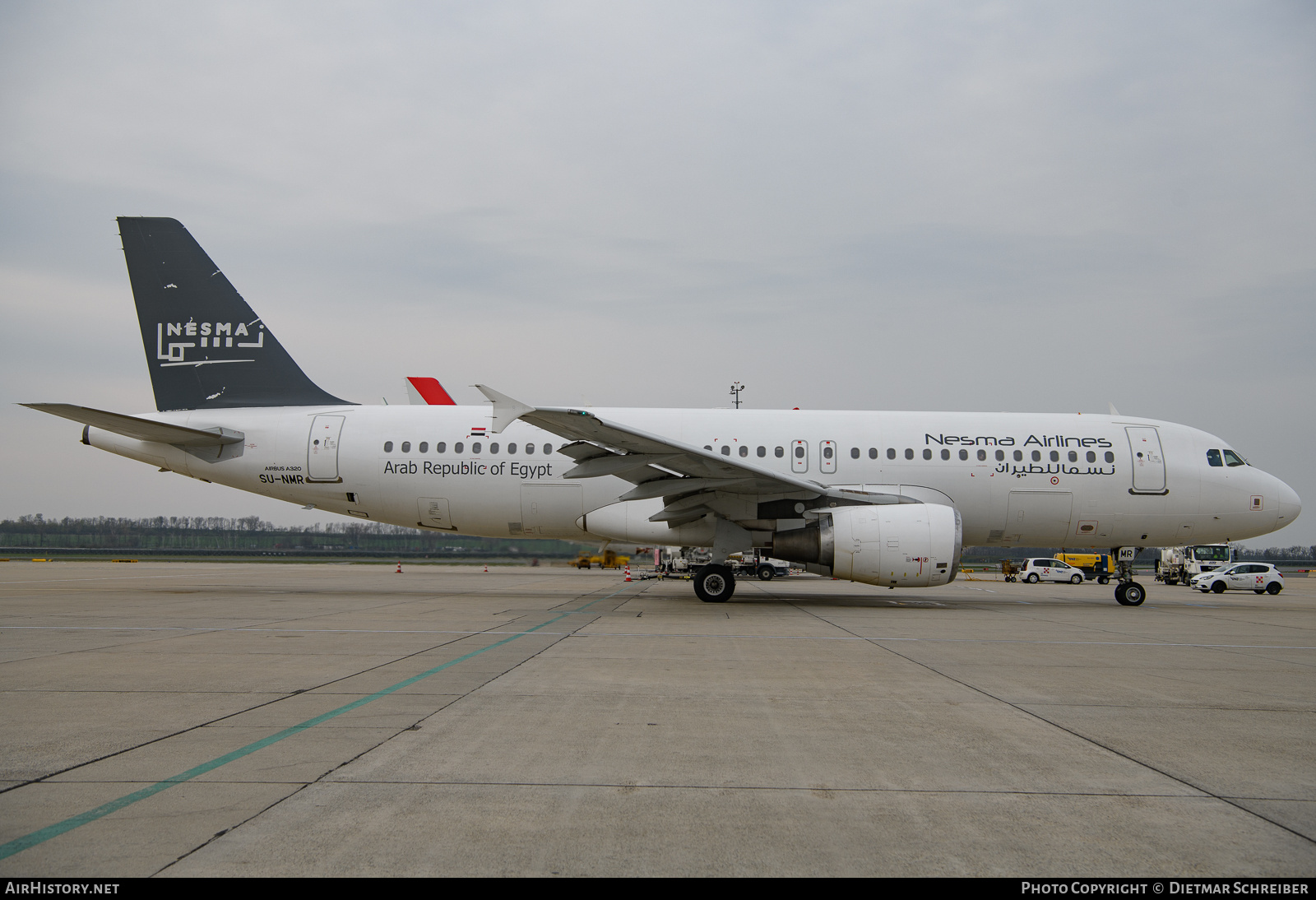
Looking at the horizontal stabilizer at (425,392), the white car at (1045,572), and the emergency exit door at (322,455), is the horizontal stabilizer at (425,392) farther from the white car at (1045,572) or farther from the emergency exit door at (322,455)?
the white car at (1045,572)

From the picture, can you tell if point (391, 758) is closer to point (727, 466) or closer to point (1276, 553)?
point (727, 466)

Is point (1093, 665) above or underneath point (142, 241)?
underneath

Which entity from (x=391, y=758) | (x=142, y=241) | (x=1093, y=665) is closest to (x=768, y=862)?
(x=391, y=758)

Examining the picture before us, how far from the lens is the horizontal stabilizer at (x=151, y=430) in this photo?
14.1 m

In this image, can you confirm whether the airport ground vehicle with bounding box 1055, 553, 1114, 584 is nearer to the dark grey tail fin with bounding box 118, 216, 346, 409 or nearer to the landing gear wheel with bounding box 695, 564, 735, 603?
the landing gear wheel with bounding box 695, 564, 735, 603

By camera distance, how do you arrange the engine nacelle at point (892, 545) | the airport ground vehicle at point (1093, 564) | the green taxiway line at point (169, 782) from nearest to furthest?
the green taxiway line at point (169, 782) → the engine nacelle at point (892, 545) → the airport ground vehicle at point (1093, 564)

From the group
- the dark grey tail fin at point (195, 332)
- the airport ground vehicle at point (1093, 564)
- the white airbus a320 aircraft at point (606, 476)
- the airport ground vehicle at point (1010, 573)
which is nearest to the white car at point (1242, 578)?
the airport ground vehicle at point (1093, 564)

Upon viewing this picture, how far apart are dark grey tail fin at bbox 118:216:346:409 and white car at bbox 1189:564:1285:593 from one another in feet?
96.6

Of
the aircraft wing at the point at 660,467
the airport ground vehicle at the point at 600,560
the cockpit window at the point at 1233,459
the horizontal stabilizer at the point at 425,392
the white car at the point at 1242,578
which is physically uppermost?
the horizontal stabilizer at the point at 425,392

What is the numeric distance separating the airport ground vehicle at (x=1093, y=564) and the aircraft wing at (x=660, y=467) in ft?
95.2

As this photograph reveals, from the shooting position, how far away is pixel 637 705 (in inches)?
223

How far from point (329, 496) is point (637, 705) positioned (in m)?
12.2

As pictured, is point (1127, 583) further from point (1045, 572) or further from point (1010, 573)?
point (1010, 573)

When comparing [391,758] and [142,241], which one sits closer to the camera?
[391,758]
